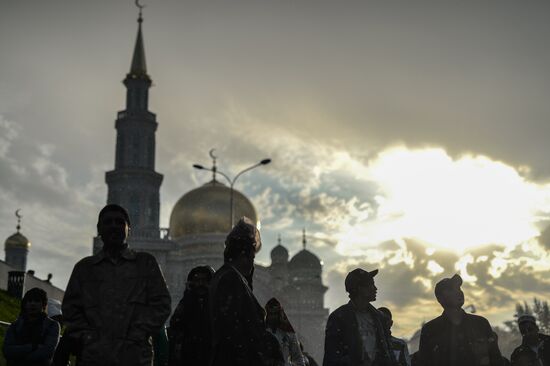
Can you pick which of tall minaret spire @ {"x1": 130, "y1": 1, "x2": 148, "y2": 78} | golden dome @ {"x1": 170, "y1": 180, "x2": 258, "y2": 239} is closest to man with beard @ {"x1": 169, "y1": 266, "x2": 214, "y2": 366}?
golden dome @ {"x1": 170, "y1": 180, "x2": 258, "y2": 239}

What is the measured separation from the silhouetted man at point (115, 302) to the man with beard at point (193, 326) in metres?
0.34

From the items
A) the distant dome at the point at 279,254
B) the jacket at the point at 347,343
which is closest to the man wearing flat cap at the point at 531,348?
the jacket at the point at 347,343

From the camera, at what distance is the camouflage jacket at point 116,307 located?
4.61 m

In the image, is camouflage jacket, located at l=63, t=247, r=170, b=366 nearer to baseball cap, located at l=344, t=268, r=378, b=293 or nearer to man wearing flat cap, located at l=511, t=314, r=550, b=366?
baseball cap, located at l=344, t=268, r=378, b=293

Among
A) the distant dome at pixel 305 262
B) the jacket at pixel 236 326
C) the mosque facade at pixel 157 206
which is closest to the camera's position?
the jacket at pixel 236 326

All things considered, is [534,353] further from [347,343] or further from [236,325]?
[236,325]

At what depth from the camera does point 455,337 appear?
6.19 metres

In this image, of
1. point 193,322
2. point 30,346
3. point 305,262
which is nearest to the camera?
point 193,322

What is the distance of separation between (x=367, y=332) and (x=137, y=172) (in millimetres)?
47701

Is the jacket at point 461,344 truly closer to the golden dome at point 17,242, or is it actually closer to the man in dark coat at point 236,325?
the man in dark coat at point 236,325

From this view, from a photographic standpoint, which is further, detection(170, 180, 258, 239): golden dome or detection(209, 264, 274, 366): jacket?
detection(170, 180, 258, 239): golden dome

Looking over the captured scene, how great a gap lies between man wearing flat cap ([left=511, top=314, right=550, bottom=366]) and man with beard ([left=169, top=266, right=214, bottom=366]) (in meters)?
3.89

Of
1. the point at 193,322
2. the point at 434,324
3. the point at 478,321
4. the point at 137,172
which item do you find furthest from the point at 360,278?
the point at 137,172

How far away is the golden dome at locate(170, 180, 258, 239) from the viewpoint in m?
53.8
